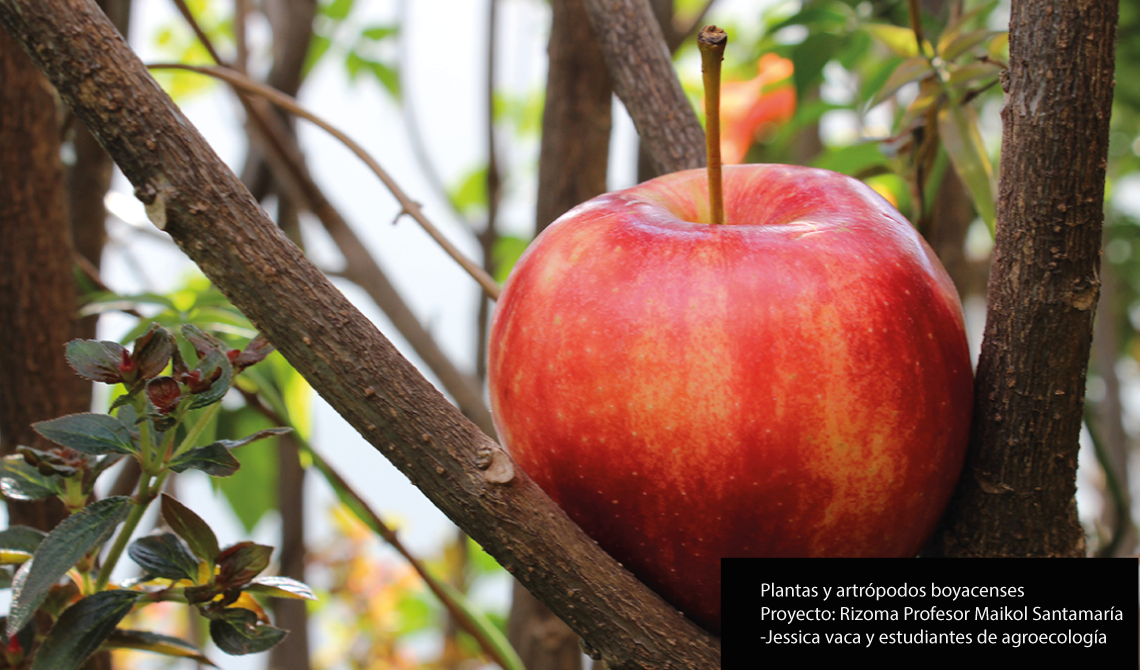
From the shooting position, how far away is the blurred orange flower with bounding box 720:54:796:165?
3.69 ft

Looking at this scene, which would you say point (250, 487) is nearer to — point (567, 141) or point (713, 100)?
point (567, 141)

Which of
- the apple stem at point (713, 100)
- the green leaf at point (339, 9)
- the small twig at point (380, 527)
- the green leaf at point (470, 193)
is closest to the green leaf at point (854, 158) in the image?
the apple stem at point (713, 100)

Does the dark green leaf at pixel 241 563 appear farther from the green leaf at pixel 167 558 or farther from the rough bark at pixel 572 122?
the rough bark at pixel 572 122

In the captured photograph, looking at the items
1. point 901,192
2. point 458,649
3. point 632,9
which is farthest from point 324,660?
point 632,9

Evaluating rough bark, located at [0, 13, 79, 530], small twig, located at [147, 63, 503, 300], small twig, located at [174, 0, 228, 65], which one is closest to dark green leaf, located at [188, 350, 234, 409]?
small twig, located at [147, 63, 503, 300]

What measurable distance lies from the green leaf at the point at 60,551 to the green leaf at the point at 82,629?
0.03 m

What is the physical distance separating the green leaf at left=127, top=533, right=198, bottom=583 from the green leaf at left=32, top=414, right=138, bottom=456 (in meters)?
0.07

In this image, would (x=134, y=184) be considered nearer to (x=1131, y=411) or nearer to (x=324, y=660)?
(x=324, y=660)

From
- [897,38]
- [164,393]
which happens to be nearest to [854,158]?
[897,38]

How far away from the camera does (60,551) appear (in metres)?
0.38

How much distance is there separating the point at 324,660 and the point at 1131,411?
1.95 metres

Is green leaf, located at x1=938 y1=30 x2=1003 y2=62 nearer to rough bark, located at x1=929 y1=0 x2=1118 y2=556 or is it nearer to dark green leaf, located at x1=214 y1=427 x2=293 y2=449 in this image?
rough bark, located at x1=929 y1=0 x2=1118 y2=556

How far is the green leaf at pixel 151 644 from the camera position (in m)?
0.48

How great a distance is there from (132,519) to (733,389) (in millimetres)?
268
